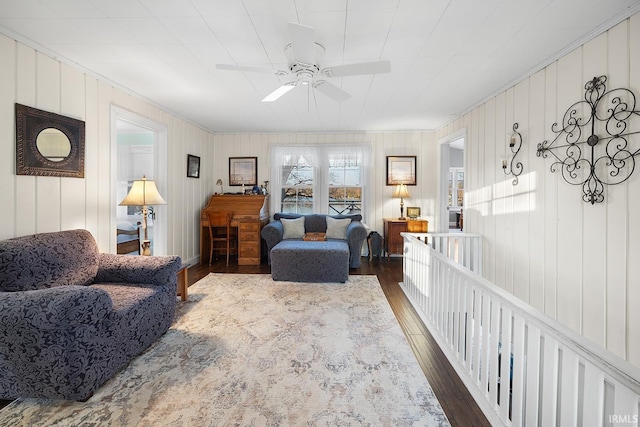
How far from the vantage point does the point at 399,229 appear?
5023mm

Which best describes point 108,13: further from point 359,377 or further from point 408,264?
point 408,264

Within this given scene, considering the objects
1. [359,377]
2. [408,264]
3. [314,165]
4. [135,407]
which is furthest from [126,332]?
[314,165]

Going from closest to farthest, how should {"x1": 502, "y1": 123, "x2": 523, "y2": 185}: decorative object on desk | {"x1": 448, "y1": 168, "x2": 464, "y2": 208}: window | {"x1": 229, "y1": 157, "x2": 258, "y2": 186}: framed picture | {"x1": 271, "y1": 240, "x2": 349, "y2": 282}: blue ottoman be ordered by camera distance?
1. {"x1": 502, "y1": 123, "x2": 523, "y2": 185}: decorative object on desk
2. {"x1": 271, "y1": 240, "x2": 349, "y2": 282}: blue ottoman
3. {"x1": 229, "y1": 157, "x2": 258, "y2": 186}: framed picture
4. {"x1": 448, "y1": 168, "x2": 464, "y2": 208}: window

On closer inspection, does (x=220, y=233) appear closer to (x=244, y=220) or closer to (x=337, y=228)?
(x=244, y=220)

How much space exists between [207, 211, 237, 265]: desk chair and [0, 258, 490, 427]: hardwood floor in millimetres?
858

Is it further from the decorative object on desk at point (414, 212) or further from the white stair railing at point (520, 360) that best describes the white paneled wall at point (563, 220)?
the decorative object on desk at point (414, 212)

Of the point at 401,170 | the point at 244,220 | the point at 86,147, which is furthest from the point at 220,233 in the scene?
the point at 401,170

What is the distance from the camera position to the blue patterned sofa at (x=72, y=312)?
4.88ft

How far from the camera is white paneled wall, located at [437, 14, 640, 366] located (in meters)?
1.85

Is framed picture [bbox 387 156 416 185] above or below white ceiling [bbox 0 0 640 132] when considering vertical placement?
below

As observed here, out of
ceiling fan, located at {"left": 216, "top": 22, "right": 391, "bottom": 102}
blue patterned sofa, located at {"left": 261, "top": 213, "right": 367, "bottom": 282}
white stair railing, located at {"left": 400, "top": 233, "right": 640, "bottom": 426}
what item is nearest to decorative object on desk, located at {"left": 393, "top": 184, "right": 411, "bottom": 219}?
blue patterned sofa, located at {"left": 261, "top": 213, "right": 367, "bottom": 282}

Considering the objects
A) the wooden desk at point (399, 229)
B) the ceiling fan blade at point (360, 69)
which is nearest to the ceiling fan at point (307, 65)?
the ceiling fan blade at point (360, 69)

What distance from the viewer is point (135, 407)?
161cm

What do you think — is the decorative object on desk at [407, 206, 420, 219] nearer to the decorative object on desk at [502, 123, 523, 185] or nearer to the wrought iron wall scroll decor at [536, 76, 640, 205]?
the decorative object on desk at [502, 123, 523, 185]
